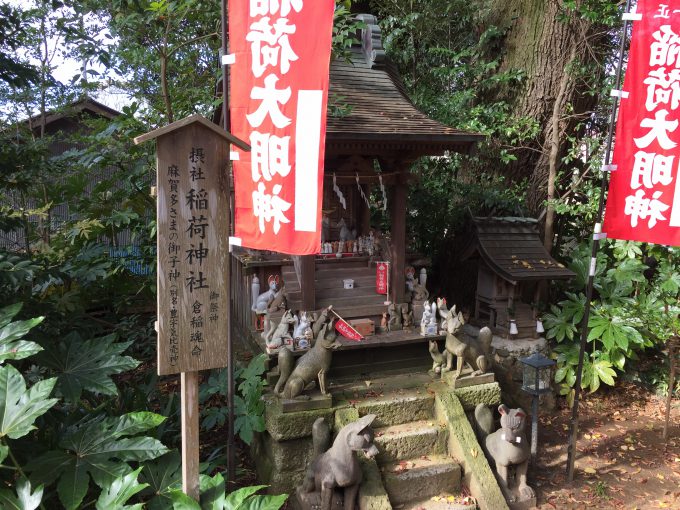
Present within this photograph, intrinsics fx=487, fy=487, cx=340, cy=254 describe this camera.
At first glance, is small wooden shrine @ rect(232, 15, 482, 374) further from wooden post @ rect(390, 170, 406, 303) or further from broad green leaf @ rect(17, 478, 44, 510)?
broad green leaf @ rect(17, 478, 44, 510)

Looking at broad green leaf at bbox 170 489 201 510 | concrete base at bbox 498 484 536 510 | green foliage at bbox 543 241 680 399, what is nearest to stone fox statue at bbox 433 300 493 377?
concrete base at bbox 498 484 536 510

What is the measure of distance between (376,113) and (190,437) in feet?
14.3

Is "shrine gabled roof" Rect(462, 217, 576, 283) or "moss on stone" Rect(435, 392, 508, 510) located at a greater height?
"shrine gabled roof" Rect(462, 217, 576, 283)

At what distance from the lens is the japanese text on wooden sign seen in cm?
319

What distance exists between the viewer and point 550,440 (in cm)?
662

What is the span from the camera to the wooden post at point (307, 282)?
6.14m

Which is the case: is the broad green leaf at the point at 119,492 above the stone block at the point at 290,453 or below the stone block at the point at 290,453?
above

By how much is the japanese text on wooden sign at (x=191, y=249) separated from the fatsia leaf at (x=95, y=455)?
0.64 m

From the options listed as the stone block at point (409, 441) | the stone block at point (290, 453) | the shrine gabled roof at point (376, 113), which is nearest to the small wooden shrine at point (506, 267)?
the shrine gabled roof at point (376, 113)

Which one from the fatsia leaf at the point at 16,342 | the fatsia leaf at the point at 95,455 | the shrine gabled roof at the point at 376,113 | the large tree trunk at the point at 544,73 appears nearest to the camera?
the fatsia leaf at the point at 16,342

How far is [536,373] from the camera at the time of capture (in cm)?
554

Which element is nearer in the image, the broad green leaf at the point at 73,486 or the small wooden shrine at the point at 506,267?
the broad green leaf at the point at 73,486

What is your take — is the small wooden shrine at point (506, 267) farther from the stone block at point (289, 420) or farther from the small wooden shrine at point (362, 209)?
the stone block at point (289, 420)

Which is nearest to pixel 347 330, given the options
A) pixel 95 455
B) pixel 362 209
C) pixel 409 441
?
pixel 409 441
